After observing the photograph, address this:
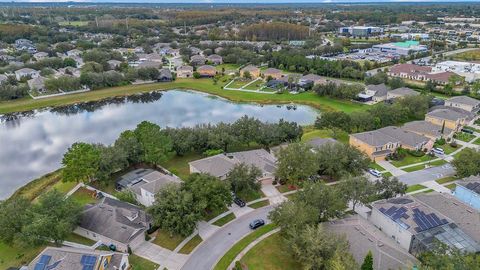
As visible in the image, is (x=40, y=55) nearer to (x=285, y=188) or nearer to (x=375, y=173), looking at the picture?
(x=285, y=188)

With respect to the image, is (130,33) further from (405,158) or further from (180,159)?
(405,158)

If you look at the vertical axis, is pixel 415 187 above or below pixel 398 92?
below

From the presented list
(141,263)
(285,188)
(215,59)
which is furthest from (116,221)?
(215,59)

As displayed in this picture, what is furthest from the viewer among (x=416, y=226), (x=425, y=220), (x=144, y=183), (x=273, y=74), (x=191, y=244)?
(x=273, y=74)

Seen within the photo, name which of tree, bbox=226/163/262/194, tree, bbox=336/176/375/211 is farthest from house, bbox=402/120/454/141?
tree, bbox=226/163/262/194

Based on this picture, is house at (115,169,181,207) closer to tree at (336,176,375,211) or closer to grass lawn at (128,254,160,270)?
grass lawn at (128,254,160,270)

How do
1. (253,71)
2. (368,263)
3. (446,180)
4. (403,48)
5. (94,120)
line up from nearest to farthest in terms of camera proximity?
(368,263) < (446,180) < (94,120) < (253,71) < (403,48)
